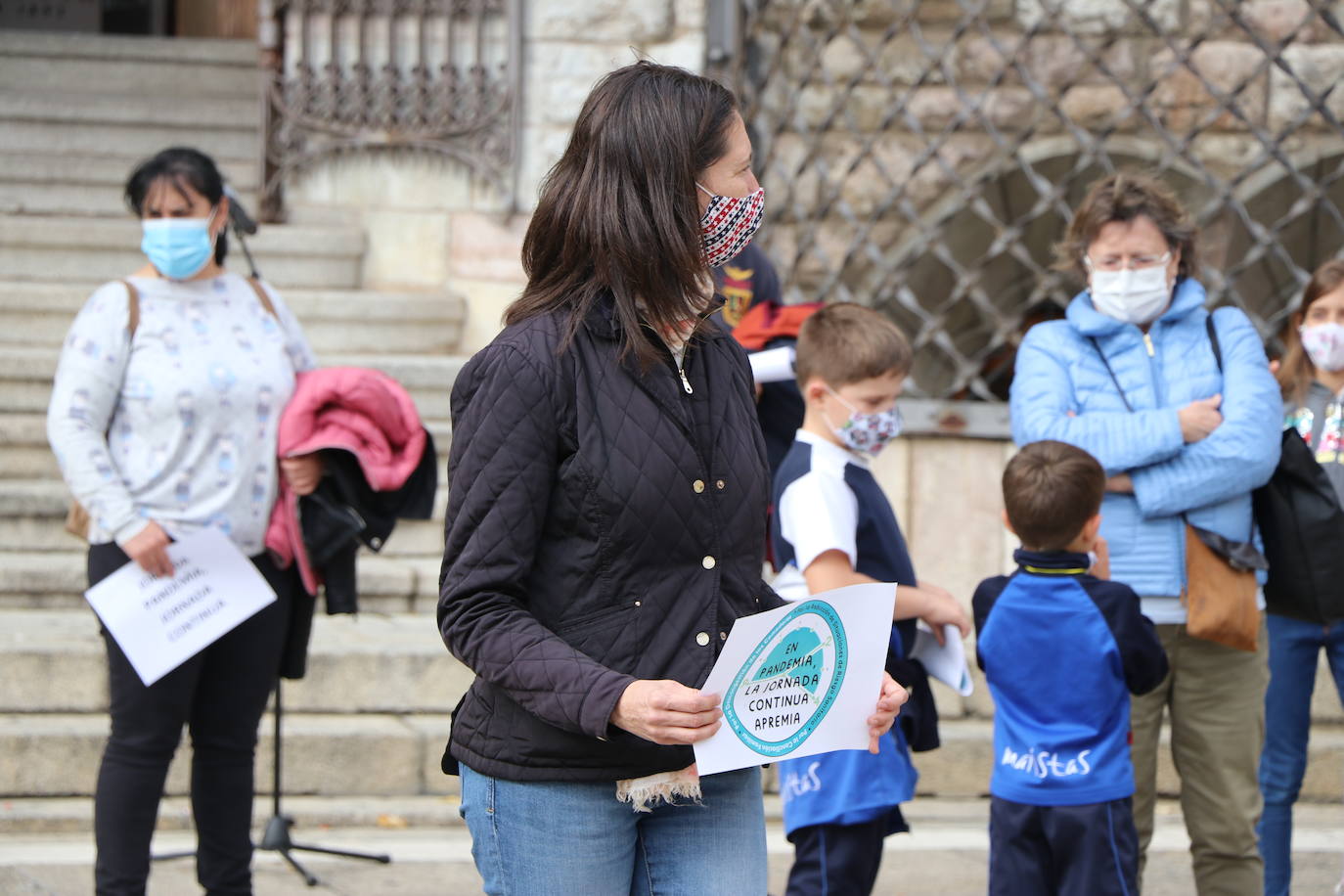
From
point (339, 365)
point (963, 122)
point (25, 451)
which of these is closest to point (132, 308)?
point (339, 365)

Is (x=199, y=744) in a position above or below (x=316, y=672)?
above

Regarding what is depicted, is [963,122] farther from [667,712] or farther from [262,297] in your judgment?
[667,712]

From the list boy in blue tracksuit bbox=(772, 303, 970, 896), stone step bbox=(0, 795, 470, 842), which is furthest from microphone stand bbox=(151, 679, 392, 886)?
boy in blue tracksuit bbox=(772, 303, 970, 896)

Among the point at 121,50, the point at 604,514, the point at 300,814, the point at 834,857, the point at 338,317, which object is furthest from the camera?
the point at 121,50

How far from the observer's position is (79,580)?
568 centimetres

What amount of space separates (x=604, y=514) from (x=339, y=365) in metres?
4.31

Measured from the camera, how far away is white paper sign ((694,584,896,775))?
2.04 m

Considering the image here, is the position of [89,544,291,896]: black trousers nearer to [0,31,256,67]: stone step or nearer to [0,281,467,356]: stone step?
[0,281,467,356]: stone step

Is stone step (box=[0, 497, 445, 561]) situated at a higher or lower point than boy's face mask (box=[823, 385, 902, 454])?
lower

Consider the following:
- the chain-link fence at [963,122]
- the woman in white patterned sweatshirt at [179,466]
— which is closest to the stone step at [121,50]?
the chain-link fence at [963,122]

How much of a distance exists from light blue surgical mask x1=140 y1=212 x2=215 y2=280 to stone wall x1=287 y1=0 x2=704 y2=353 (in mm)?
3110

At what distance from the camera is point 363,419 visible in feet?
13.1

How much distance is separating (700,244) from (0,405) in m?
4.86

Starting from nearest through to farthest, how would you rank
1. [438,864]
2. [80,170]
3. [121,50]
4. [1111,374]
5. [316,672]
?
[1111,374] < [438,864] < [316,672] < [80,170] < [121,50]
